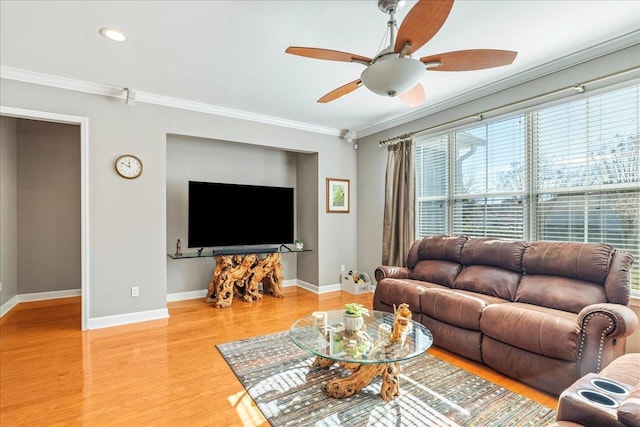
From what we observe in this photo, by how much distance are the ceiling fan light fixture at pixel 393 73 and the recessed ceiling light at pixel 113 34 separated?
1981 millimetres

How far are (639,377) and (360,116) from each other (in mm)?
3870

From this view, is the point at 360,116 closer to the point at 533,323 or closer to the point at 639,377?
the point at 533,323

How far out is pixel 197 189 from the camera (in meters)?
4.39

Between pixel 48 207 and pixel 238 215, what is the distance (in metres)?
2.78

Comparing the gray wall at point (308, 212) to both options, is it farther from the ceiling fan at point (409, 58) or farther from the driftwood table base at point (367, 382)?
the ceiling fan at point (409, 58)

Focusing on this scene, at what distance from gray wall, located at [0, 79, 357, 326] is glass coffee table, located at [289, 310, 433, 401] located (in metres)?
2.36

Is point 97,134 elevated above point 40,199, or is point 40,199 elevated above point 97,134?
point 97,134

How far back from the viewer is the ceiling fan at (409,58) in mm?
1619

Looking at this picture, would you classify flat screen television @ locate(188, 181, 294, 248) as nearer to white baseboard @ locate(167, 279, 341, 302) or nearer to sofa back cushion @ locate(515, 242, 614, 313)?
white baseboard @ locate(167, 279, 341, 302)

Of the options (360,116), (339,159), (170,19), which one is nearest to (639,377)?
(170,19)

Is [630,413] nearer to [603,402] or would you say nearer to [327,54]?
[603,402]

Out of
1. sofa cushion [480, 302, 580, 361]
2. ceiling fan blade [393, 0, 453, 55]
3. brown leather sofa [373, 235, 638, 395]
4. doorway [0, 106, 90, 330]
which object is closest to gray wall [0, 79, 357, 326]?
doorway [0, 106, 90, 330]

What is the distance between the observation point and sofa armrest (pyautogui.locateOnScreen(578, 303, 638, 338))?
1982 millimetres

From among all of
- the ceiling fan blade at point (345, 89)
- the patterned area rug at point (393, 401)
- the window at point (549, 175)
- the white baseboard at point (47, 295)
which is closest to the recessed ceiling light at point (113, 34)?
the ceiling fan blade at point (345, 89)
